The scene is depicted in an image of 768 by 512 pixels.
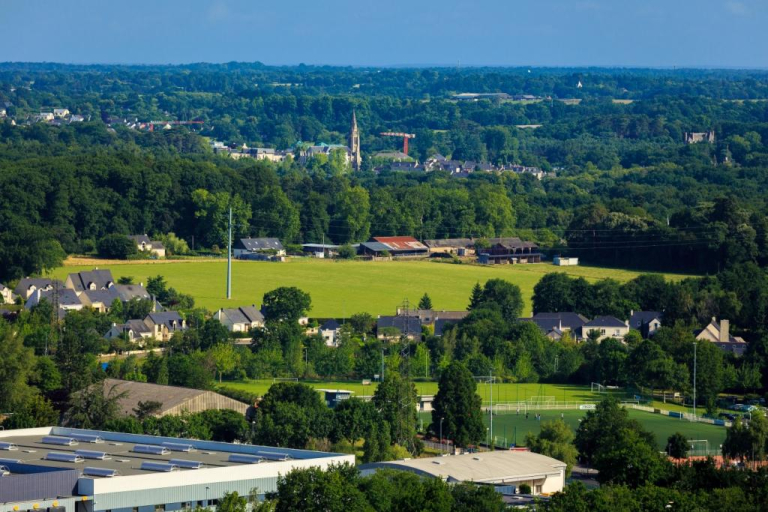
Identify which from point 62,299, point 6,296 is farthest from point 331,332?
point 6,296

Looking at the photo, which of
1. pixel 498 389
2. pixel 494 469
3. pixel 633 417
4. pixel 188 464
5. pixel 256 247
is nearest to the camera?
pixel 188 464

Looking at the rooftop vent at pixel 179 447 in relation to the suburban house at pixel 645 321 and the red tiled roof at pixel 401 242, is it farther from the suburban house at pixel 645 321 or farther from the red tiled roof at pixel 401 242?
the red tiled roof at pixel 401 242

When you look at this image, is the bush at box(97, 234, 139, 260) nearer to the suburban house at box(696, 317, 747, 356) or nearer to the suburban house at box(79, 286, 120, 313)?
the suburban house at box(79, 286, 120, 313)

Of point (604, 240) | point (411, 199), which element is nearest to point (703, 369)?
point (604, 240)

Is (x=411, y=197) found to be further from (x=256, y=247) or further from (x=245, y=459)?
(x=245, y=459)

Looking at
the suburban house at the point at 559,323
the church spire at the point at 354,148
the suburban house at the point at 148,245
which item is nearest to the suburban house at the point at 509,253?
the suburban house at the point at 148,245

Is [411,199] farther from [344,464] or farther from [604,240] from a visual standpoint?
[344,464]
